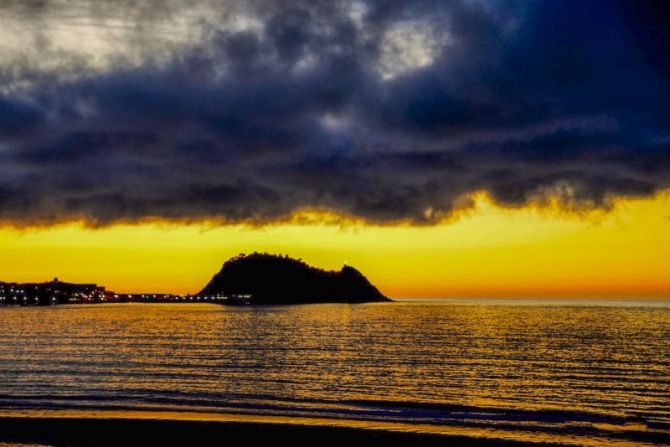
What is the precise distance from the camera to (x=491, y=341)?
95.8 m

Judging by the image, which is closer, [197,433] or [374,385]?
[197,433]

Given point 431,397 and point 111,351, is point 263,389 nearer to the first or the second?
point 431,397

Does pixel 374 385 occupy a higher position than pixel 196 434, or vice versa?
pixel 196 434

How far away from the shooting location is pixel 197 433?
96.9ft

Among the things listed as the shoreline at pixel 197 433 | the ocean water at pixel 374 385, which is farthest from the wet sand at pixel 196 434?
the ocean water at pixel 374 385

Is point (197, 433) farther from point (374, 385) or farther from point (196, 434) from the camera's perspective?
point (374, 385)

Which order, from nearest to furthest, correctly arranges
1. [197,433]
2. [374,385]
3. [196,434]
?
A: [196,434] < [197,433] < [374,385]

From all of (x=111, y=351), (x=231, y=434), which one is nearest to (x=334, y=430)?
(x=231, y=434)

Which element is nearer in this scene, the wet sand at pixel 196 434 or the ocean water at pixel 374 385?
the wet sand at pixel 196 434

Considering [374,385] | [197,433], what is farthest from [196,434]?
[374,385]

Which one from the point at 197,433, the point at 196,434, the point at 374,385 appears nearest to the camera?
the point at 196,434

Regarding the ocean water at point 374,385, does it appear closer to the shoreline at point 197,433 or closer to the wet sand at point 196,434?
the shoreline at point 197,433

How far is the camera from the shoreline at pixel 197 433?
2850cm

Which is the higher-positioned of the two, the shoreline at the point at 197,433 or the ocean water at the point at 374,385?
the shoreline at the point at 197,433
